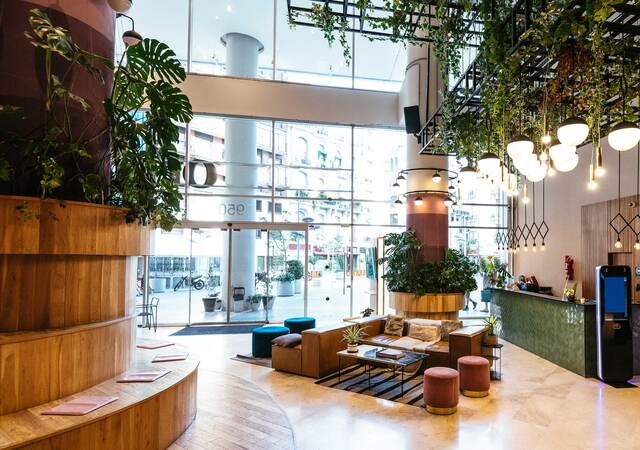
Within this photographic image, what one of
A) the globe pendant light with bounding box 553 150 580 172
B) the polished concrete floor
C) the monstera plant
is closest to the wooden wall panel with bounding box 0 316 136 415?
the monstera plant

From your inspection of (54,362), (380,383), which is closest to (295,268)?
(380,383)

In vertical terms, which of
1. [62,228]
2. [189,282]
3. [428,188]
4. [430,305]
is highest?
[428,188]

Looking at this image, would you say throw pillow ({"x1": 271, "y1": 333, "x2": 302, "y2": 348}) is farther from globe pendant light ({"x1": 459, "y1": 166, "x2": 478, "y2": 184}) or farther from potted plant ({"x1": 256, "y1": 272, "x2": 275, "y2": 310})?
potted plant ({"x1": 256, "y1": 272, "x2": 275, "y2": 310})

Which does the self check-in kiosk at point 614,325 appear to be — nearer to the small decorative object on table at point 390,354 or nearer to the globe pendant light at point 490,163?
the small decorative object on table at point 390,354

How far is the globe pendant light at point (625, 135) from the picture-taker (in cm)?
294

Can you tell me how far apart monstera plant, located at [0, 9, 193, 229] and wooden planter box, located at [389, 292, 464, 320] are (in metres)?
6.10

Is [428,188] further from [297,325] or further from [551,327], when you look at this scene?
[297,325]

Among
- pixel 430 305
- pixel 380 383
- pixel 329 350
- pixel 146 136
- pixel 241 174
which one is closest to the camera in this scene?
pixel 146 136

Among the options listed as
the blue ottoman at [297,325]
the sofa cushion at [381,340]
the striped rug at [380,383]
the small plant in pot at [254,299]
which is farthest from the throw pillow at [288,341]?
the small plant in pot at [254,299]

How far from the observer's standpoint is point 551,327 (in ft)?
22.2

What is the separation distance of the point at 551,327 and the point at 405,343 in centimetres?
270

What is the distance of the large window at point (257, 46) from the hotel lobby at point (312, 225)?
6 cm

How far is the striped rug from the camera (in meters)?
5.04

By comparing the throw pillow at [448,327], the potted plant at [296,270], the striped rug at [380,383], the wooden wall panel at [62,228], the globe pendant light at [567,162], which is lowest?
the striped rug at [380,383]
